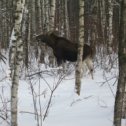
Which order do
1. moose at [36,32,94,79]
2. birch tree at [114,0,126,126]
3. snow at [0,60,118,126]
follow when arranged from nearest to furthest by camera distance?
1. birch tree at [114,0,126,126]
2. snow at [0,60,118,126]
3. moose at [36,32,94,79]

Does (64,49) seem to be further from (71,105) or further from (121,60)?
(121,60)

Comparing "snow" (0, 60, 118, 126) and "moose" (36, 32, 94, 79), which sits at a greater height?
"moose" (36, 32, 94, 79)

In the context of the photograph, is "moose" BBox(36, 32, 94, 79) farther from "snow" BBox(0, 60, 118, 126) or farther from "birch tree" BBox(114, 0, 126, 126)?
"birch tree" BBox(114, 0, 126, 126)

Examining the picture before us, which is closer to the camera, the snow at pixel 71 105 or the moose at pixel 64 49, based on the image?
the snow at pixel 71 105

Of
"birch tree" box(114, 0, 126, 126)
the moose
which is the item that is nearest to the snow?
"birch tree" box(114, 0, 126, 126)

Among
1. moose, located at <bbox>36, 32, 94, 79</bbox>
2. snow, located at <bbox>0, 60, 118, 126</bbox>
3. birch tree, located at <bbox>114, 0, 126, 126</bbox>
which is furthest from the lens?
moose, located at <bbox>36, 32, 94, 79</bbox>

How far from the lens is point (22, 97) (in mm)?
10117

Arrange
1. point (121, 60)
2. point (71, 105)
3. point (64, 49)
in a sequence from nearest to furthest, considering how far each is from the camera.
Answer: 1. point (121, 60)
2. point (71, 105)
3. point (64, 49)

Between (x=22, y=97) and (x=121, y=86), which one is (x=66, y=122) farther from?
(x=22, y=97)

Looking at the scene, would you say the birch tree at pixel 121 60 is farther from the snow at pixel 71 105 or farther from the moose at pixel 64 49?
the moose at pixel 64 49

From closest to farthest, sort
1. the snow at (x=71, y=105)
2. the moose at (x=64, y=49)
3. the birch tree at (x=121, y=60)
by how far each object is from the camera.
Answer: the birch tree at (x=121, y=60)
the snow at (x=71, y=105)
the moose at (x=64, y=49)

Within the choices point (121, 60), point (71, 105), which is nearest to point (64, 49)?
point (71, 105)

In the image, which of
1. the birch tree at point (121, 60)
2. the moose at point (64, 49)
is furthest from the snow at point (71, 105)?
the moose at point (64, 49)

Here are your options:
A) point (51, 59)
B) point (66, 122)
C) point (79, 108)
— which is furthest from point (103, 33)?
point (66, 122)
